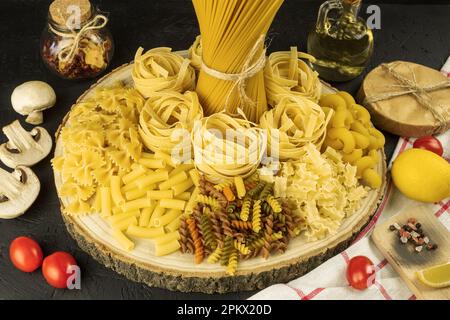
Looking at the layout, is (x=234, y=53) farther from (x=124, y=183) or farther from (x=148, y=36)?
(x=148, y=36)

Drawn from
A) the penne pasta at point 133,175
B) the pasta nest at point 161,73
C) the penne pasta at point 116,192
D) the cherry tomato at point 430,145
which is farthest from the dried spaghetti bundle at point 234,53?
the cherry tomato at point 430,145

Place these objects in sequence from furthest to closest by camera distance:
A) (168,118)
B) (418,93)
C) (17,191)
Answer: (418,93), (17,191), (168,118)

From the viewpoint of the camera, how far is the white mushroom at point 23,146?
118 inches

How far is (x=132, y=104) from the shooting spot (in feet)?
9.32

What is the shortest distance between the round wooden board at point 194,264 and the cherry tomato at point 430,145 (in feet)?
2.01

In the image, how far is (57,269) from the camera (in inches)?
104

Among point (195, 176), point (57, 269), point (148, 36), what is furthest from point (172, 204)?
point (148, 36)

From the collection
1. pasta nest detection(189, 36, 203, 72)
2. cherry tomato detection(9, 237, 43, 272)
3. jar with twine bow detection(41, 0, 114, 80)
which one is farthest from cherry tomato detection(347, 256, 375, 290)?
jar with twine bow detection(41, 0, 114, 80)

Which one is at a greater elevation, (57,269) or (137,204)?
(137,204)

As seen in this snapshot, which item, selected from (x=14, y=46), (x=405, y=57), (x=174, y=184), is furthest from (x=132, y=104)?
(x=405, y=57)

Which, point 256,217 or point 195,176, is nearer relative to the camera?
point 256,217

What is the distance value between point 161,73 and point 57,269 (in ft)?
3.36

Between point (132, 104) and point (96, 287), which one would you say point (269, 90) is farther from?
point (96, 287)

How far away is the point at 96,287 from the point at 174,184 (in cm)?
60
